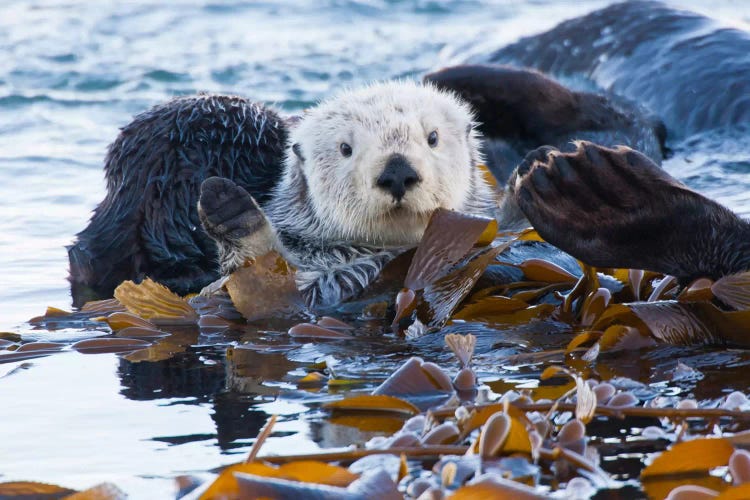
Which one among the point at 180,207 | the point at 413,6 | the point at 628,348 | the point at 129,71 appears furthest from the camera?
the point at 413,6

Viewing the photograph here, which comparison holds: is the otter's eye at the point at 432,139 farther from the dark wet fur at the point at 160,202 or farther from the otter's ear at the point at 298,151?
the dark wet fur at the point at 160,202

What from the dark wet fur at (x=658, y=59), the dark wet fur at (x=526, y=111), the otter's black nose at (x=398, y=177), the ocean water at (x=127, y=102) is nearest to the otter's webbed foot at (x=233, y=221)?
the otter's black nose at (x=398, y=177)

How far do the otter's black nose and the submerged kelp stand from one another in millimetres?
155

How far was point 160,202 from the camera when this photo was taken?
14.3 feet

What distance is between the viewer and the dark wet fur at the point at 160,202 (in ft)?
14.3

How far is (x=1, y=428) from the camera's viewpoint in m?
2.66

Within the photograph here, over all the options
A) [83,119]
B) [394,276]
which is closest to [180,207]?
[394,276]

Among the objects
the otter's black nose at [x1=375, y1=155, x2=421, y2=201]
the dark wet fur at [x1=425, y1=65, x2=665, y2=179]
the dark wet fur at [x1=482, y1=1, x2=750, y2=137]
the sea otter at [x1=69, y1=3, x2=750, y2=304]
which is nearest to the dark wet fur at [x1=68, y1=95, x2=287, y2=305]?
the sea otter at [x1=69, y1=3, x2=750, y2=304]

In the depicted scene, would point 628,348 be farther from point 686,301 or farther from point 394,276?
point 394,276

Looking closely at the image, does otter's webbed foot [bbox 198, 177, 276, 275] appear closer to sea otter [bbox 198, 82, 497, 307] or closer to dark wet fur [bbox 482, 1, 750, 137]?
sea otter [bbox 198, 82, 497, 307]

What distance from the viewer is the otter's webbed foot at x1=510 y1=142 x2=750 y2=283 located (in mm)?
3031

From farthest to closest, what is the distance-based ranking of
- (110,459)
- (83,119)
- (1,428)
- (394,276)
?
1. (83,119)
2. (394,276)
3. (1,428)
4. (110,459)

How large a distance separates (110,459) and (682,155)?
459 centimetres

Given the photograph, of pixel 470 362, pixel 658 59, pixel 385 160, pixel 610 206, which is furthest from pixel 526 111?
pixel 470 362
